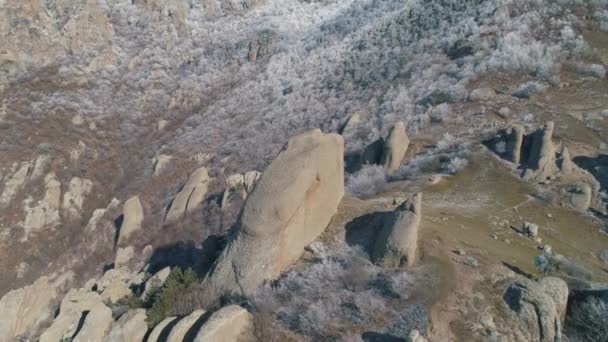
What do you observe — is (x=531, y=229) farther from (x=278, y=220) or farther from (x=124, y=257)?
(x=124, y=257)

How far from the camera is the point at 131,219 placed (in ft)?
181

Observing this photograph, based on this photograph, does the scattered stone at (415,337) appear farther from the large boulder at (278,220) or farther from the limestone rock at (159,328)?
the limestone rock at (159,328)

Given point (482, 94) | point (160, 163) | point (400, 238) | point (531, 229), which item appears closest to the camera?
point (400, 238)

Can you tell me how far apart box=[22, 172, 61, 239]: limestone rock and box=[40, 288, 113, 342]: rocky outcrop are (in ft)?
182

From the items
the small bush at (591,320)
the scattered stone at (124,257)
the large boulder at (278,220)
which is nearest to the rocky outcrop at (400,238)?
the large boulder at (278,220)

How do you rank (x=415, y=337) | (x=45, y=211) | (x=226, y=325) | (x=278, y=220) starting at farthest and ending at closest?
(x=45, y=211), (x=278, y=220), (x=226, y=325), (x=415, y=337)

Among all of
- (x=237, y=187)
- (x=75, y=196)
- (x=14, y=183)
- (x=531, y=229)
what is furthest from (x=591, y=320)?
(x=14, y=183)

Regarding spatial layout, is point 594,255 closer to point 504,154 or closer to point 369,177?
point 504,154

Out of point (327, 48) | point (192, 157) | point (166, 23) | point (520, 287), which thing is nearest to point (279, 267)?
point (520, 287)

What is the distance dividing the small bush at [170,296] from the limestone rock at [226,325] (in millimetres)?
2970

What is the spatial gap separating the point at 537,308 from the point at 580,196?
1891cm

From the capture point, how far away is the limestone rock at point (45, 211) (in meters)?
67.8

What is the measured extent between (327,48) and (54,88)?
6667 cm

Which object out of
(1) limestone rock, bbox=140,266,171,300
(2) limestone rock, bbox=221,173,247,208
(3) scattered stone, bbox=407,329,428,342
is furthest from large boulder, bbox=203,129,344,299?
(2) limestone rock, bbox=221,173,247,208
